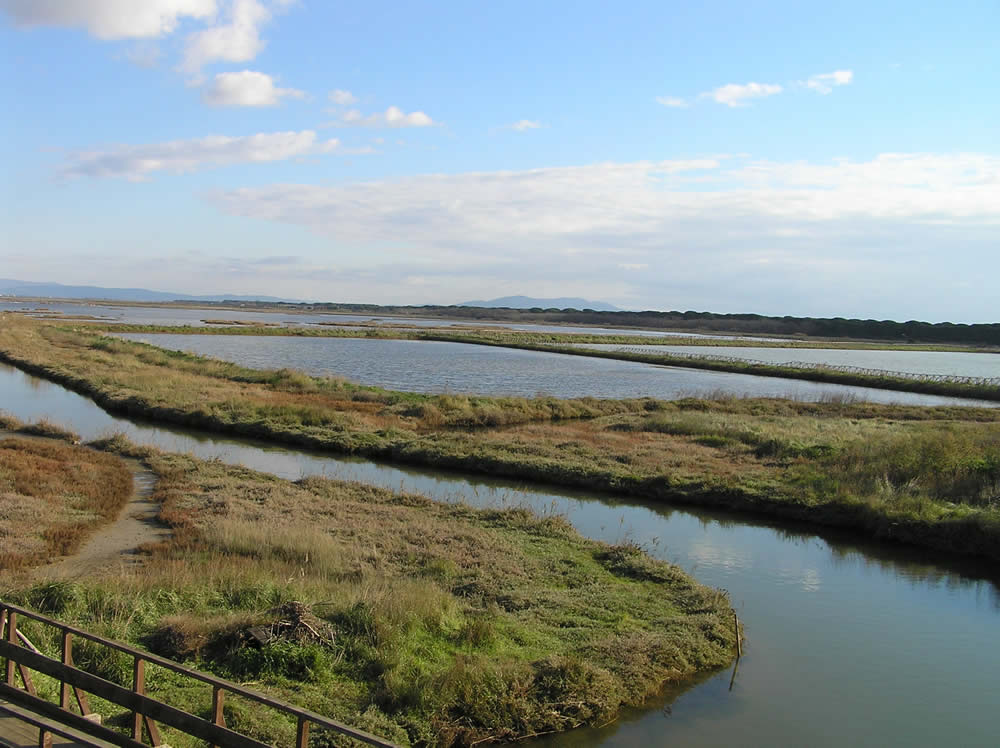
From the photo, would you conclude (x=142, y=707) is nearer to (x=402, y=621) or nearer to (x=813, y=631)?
(x=402, y=621)

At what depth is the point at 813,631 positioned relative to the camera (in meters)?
12.8

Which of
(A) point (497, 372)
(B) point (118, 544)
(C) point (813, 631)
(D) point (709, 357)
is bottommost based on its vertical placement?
(C) point (813, 631)

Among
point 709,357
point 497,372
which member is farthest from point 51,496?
point 709,357

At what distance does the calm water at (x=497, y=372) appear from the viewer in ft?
158

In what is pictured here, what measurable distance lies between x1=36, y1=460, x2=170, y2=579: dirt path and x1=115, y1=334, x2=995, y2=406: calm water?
2705 centimetres

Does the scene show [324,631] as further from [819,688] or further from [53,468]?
[53,468]

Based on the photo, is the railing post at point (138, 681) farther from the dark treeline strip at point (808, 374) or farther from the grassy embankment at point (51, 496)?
the dark treeline strip at point (808, 374)

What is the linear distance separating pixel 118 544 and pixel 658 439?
20919 millimetres

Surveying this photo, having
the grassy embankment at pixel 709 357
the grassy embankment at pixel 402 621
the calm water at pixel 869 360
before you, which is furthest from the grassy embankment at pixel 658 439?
the calm water at pixel 869 360

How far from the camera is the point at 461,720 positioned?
8.60 m

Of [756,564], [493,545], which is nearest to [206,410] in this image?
[493,545]

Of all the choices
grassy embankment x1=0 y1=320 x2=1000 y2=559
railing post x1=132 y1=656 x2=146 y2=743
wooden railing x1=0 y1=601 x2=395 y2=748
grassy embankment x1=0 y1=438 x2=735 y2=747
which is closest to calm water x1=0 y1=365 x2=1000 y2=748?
grassy embankment x1=0 y1=438 x2=735 y2=747

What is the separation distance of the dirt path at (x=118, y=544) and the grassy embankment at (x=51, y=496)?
0.79 ft

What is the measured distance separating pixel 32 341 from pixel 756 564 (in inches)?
2427
